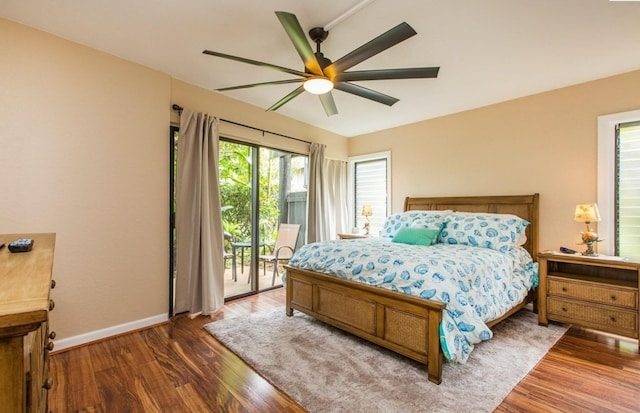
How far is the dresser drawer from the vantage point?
2547 mm

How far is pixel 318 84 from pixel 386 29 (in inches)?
27.1

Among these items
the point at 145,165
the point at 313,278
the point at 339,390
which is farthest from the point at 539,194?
the point at 145,165

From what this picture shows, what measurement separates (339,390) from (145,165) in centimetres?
272

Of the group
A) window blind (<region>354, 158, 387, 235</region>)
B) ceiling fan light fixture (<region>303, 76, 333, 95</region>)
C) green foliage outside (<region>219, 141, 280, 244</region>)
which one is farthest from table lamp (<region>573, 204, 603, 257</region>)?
green foliage outside (<region>219, 141, 280, 244</region>)

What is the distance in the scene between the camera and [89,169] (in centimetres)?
266

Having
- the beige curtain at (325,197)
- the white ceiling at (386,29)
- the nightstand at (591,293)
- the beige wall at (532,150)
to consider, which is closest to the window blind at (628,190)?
the beige wall at (532,150)

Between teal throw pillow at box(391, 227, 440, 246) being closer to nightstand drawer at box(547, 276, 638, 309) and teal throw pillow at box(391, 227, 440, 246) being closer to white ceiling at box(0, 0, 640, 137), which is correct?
nightstand drawer at box(547, 276, 638, 309)

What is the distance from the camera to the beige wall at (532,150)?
3.16 m

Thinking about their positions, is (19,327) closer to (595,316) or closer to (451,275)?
(451,275)

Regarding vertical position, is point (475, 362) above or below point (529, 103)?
below

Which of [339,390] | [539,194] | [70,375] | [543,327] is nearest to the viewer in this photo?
[339,390]

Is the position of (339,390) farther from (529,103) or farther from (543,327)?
(529,103)

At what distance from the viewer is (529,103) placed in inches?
140

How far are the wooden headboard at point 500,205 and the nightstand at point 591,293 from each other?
1.37ft
